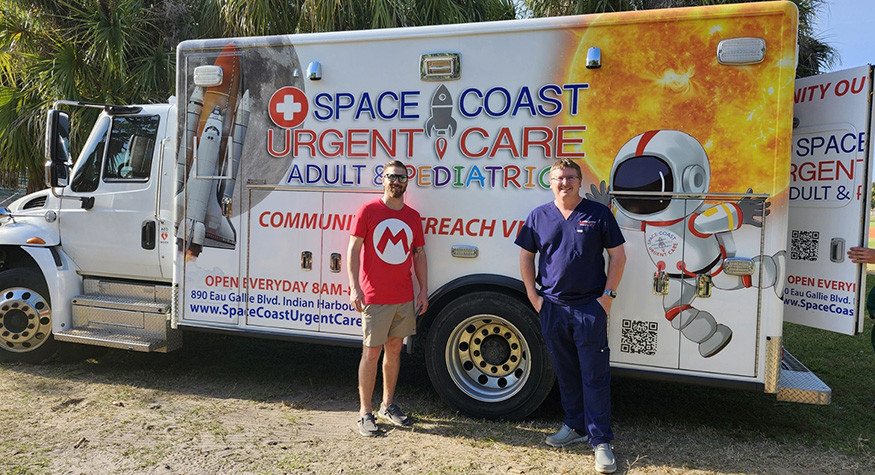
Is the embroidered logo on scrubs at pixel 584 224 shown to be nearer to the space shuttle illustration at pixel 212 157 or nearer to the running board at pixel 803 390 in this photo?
the running board at pixel 803 390

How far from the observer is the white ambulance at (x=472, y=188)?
389 cm

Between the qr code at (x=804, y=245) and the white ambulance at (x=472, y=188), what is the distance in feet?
0.05

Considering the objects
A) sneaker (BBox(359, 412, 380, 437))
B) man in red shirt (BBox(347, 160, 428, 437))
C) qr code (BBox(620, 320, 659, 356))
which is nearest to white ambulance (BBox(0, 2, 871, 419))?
qr code (BBox(620, 320, 659, 356))

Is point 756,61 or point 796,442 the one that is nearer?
point 756,61

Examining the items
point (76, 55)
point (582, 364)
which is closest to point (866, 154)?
point (582, 364)

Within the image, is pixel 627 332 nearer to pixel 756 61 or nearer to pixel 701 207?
pixel 701 207

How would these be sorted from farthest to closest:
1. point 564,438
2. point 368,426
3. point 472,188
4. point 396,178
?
point 472,188, point 368,426, point 396,178, point 564,438

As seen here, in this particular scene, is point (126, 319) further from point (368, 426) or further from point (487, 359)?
point (487, 359)

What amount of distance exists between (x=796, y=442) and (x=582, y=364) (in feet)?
5.65

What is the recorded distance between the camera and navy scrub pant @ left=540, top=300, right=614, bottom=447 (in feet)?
12.4

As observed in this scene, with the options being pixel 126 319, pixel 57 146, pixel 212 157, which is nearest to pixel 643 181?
pixel 212 157

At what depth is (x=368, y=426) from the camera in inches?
168

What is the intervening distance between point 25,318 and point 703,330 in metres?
5.78

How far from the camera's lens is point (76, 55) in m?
9.17
